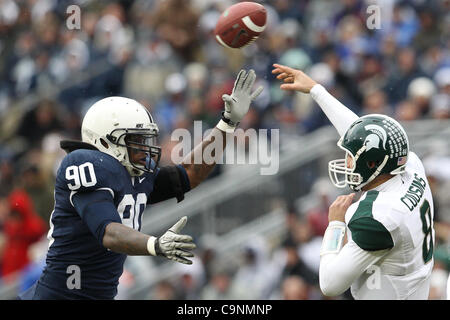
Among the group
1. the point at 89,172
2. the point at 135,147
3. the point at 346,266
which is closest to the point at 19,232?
the point at 135,147

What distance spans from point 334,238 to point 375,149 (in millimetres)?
500

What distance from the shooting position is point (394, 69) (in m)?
10.4

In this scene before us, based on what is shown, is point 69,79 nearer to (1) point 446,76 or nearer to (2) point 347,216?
(1) point 446,76

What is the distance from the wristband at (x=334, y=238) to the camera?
15.5 feet

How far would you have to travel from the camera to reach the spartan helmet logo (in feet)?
15.4

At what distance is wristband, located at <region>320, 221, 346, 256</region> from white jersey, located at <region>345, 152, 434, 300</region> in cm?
7

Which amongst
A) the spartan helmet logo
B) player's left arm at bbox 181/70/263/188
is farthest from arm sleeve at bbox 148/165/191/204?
the spartan helmet logo

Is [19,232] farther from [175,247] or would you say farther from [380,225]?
[380,225]

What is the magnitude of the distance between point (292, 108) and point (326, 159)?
1063mm

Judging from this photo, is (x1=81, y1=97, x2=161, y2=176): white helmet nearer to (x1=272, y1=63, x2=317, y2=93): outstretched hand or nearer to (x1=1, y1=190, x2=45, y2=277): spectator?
(x1=272, y1=63, x2=317, y2=93): outstretched hand

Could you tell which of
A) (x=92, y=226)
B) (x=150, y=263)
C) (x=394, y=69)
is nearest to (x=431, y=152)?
(x=394, y=69)

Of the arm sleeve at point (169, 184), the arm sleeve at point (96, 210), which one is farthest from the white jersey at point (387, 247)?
the arm sleeve at point (169, 184)

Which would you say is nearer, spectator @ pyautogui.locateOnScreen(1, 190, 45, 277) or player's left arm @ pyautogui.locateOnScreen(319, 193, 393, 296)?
player's left arm @ pyautogui.locateOnScreen(319, 193, 393, 296)

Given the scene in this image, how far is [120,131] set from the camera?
5234 millimetres
